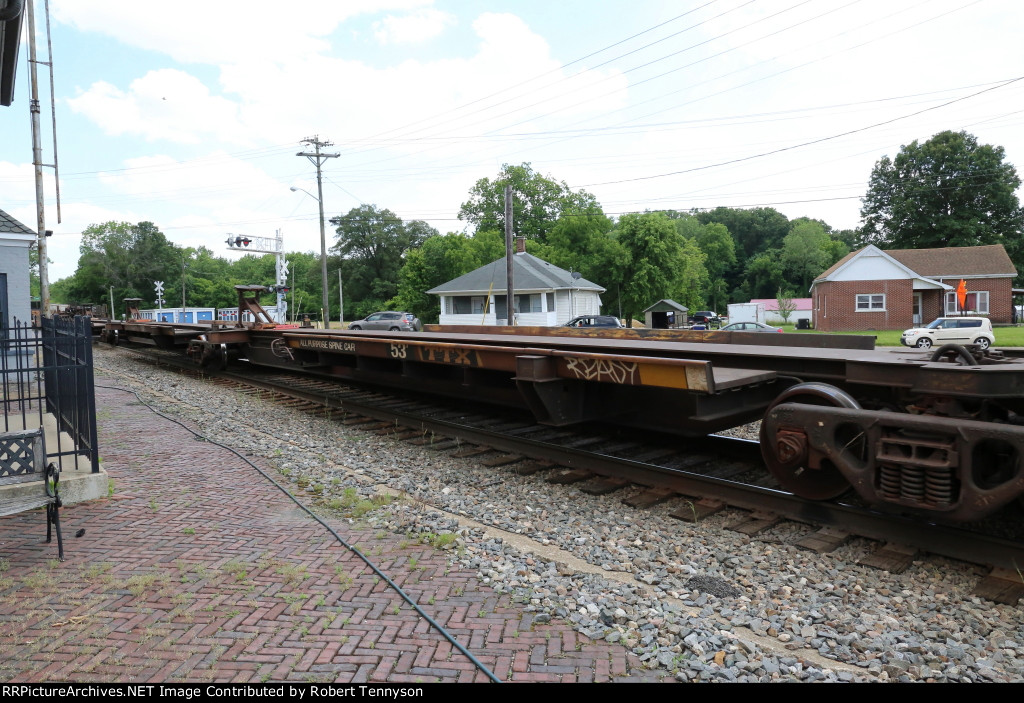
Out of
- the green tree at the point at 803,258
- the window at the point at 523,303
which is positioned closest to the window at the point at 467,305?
the window at the point at 523,303

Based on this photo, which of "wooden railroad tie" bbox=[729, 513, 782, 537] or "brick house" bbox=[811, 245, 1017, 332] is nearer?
"wooden railroad tie" bbox=[729, 513, 782, 537]

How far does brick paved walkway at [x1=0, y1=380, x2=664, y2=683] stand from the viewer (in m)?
2.98

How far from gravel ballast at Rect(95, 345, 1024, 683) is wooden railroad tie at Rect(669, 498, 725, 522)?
5 cm

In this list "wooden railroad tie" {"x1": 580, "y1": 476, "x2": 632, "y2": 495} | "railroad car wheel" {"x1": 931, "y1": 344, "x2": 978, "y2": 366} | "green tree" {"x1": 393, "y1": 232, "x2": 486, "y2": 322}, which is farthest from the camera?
"green tree" {"x1": 393, "y1": 232, "x2": 486, "y2": 322}

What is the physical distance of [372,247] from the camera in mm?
88750

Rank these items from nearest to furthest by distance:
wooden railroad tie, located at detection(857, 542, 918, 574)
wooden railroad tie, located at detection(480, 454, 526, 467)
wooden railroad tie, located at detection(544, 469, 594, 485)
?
wooden railroad tie, located at detection(857, 542, 918, 574), wooden railroad tie, located at detection(544, 469, 594, 485), wooden railroad tie, located at detection(480, 454, 526, 467)

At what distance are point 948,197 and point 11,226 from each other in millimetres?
75994

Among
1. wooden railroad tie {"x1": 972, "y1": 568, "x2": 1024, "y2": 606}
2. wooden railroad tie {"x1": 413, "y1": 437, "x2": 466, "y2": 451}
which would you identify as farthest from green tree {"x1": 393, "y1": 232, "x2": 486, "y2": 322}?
wooden railroad tie {"x1": 972, "y1": 568, "x2": 1024, "y2": 606}

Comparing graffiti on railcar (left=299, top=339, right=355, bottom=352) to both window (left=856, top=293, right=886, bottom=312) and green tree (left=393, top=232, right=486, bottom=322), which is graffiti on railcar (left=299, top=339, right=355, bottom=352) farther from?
green tree (left=393, top=232, right=486, bottom=322)

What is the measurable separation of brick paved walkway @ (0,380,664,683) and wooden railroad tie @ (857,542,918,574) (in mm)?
1996

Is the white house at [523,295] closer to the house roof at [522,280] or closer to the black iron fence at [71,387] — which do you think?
the house roof at [522,280]

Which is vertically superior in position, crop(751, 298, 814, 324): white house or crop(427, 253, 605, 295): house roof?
crop(427, 253, 605, 295): house roof

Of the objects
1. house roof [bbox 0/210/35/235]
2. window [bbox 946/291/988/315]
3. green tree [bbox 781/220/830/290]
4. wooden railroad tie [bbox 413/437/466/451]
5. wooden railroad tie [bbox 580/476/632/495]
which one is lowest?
wooden railroad tie [bbox 580/476/632/495]
